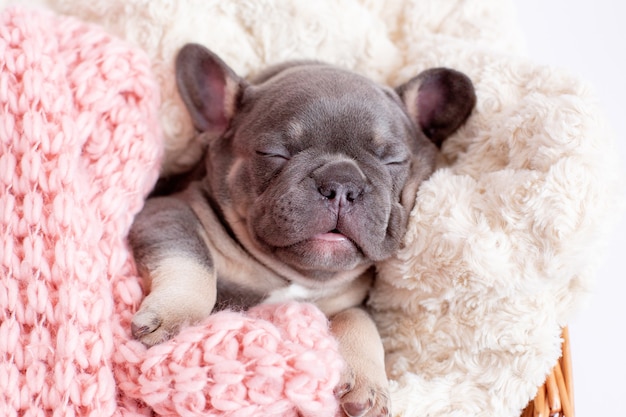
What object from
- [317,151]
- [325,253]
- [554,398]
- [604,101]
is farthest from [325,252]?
[604,101]

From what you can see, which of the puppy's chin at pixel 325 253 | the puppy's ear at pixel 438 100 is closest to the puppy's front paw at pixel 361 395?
the puppy's chin at pixel 325 253

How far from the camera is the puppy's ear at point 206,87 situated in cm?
192

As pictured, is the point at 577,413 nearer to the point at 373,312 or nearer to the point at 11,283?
the point at 373,312

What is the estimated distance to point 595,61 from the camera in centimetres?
272

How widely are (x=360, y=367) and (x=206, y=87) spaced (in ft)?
3.12

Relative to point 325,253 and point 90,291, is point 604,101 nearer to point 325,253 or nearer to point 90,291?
point 325,253

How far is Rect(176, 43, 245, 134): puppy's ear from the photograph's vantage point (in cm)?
192

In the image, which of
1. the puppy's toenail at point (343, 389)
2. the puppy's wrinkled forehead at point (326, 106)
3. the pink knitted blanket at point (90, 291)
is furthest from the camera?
the puppy's wrinkled forehead at point (326, 106)

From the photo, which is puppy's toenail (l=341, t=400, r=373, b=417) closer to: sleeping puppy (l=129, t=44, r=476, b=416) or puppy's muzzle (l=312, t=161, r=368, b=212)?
sleeping puppy (l=129, t=44, r=476, b=416)

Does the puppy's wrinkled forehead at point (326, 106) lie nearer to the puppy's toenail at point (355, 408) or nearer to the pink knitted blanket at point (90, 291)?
the pink knitted blanket at point (90, 291)

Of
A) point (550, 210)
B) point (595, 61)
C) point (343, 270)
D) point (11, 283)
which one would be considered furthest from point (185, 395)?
point (595, 61)

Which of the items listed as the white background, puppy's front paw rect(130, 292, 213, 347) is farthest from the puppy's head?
the white background

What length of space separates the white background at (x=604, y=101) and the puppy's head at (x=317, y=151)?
91cm

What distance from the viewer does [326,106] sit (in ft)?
5.59
